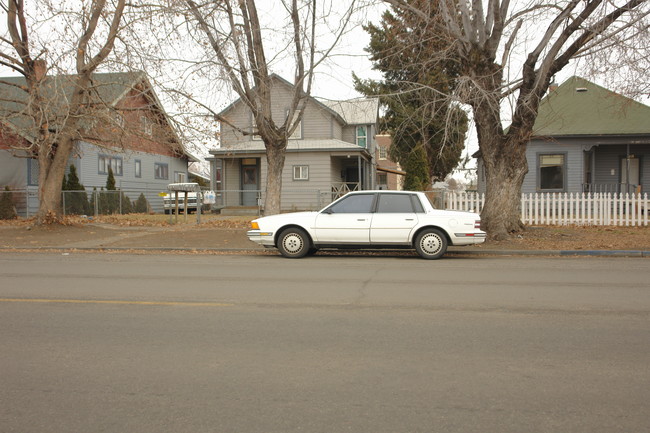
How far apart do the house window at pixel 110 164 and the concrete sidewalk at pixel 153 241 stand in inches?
544

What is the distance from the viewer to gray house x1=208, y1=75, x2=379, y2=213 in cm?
2928

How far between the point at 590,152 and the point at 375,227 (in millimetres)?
17894

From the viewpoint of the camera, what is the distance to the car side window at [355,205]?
508 inches

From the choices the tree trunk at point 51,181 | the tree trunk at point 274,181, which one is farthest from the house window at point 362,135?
the tree trunk at point 51,181

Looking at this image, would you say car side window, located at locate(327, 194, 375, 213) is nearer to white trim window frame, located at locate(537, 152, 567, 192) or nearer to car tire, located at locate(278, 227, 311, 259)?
car tire, located at locate(278, 227, 311, 259)

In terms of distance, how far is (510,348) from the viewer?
5.29 metres

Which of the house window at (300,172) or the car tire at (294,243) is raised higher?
the house window at (300,172)

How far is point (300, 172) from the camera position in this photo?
3003 cm

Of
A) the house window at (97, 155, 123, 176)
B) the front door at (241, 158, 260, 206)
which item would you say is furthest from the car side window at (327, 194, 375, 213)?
the house window at (97, 155, 123, 176)

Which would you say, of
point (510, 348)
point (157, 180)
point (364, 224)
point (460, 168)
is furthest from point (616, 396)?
point (460, 168)

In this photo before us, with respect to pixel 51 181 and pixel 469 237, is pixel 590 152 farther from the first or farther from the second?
pixel 51 181

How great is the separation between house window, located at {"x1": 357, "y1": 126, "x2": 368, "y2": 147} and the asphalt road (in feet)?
81.9

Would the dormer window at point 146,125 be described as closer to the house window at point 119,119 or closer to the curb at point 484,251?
the house window at point 119,119

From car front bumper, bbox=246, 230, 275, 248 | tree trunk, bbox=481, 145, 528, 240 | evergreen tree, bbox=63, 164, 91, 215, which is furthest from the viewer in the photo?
evergreen tree, bbox=63, 164, 91, 215
